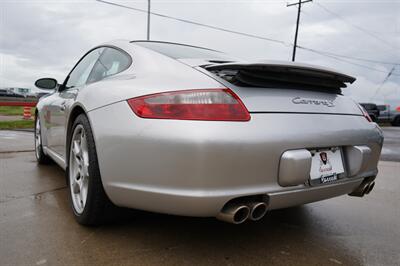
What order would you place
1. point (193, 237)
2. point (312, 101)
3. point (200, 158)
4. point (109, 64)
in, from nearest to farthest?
1. point (200, 158)
2. point (312, 101)
3. point (193, 237)
4. point (109, 64)

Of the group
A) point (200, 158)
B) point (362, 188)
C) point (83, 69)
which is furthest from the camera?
point (83, 69)

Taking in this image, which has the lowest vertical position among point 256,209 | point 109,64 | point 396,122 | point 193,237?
point 396,122

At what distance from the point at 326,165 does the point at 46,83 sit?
3252mm

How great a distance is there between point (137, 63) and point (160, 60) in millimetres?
177

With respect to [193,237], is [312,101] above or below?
above

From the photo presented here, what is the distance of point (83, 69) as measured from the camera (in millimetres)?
3191

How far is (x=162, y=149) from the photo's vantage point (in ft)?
5.37

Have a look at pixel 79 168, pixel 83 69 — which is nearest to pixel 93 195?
pixel 79 168

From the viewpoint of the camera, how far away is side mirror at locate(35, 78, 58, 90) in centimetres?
387

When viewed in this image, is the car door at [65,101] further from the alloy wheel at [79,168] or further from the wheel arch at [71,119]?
the alloy wheel at [79,168]

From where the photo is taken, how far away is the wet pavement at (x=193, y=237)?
185 cm

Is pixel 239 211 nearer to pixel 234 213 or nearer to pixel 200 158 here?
pixel 234 213

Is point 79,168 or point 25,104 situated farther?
point 25,104

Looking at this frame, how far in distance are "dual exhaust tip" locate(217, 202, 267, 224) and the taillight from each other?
16.8 inches
